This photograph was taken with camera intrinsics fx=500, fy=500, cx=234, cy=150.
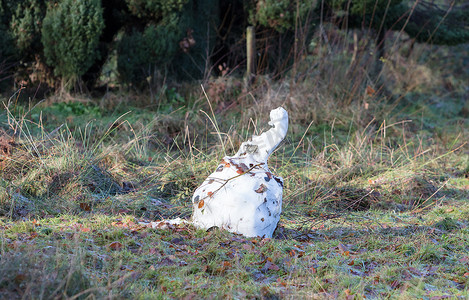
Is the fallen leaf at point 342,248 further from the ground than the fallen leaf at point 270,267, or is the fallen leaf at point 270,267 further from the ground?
the fallen leaf at point 270,267

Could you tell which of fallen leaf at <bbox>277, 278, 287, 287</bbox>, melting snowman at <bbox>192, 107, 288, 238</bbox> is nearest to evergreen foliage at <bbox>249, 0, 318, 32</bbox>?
melting snowman at <bbox>192, 107, 288, 238</bbox>

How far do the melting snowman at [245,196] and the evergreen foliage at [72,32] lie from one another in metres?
3.98

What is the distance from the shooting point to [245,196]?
10.5ft

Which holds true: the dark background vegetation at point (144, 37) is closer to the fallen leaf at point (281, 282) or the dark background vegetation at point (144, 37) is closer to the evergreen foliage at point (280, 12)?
the evergreen foliage at point (280, 12)

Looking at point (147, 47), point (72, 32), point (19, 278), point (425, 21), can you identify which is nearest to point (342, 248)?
point (19, 278)

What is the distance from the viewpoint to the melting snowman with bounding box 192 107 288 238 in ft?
10.5

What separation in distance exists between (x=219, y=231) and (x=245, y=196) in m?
0.28

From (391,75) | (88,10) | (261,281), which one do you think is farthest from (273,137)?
(391,75)

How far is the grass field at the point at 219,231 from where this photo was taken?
8.35 ft

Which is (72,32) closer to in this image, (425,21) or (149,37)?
(149,37)

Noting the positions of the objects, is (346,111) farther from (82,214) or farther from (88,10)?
(82,214)

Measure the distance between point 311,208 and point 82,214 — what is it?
187cm

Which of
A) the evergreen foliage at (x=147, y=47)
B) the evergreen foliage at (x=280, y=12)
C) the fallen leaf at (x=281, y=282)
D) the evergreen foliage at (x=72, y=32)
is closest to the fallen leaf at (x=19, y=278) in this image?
the fallen leaf at (x=281, y=282)

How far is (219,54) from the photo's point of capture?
8.04 metres
